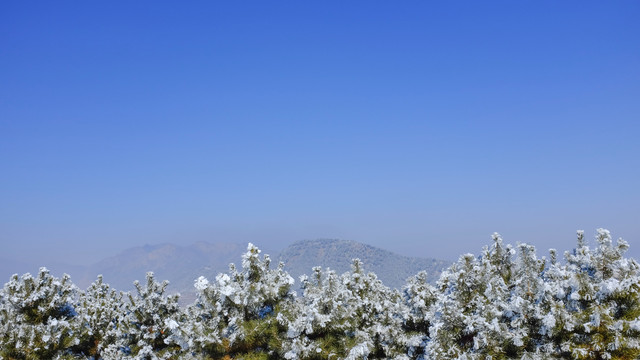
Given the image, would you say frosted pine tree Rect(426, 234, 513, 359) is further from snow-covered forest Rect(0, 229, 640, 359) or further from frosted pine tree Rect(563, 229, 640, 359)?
frosted pine tree Rect(563, 229, 640, 359)

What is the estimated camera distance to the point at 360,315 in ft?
73.4

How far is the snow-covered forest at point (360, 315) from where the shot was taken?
16.0 m

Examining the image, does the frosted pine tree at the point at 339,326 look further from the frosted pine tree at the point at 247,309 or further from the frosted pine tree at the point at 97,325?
the frosted pine tree at the point at 97,325

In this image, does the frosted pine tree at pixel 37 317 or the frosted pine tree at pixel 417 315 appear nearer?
the frosted pine tree at pixel 417 315

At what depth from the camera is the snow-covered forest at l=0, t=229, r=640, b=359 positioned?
16.0m

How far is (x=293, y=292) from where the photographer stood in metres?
21.6

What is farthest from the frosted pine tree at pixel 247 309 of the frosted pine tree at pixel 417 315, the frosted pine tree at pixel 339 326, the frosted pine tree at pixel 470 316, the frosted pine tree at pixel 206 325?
the frosted pine tree at pixel 470 316

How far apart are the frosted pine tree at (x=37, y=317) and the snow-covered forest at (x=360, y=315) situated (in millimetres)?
54

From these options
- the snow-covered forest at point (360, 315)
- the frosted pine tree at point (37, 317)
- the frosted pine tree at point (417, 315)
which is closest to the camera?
the snow-covered forest at point (360, 315)

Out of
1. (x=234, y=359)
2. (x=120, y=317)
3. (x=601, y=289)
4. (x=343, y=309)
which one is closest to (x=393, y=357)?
(x=343, y=309)

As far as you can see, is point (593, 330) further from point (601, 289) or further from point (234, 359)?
point (234, 359)

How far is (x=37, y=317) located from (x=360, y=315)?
17131 mm

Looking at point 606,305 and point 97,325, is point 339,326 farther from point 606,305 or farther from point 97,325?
point 97,325

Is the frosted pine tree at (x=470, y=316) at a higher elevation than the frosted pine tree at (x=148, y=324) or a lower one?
higher
